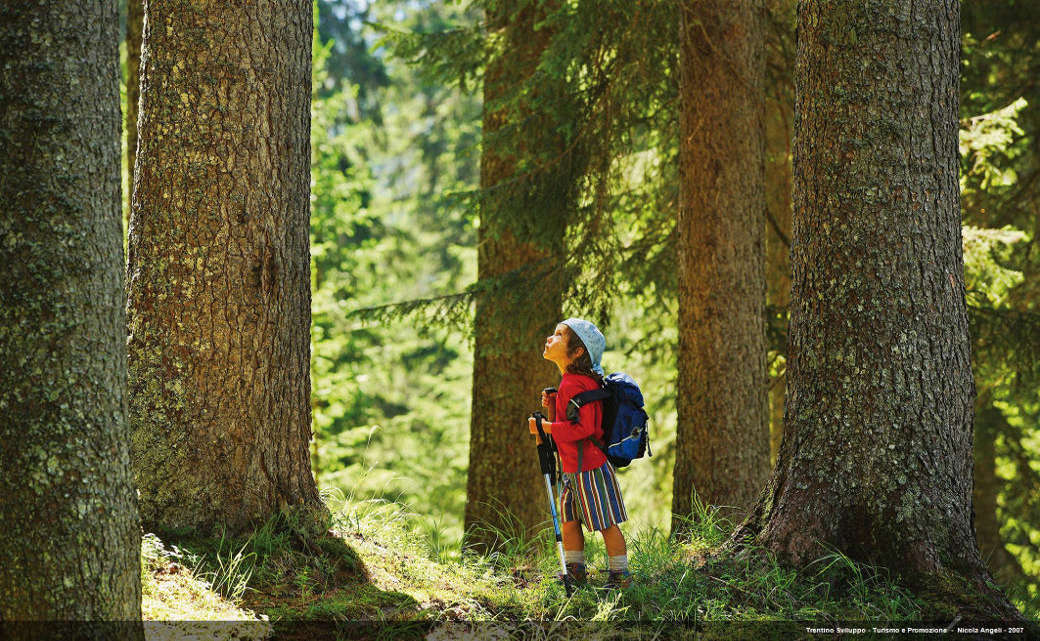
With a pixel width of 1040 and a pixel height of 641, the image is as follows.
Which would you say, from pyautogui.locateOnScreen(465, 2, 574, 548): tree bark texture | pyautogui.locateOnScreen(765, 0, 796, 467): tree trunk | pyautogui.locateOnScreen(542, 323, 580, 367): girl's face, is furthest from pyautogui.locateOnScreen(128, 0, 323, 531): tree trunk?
pyautogui.locateOnScreen(765, 0, 796, 467): tree trunk

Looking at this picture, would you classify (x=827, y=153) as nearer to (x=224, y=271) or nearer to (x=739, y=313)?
(x=739, y=313)

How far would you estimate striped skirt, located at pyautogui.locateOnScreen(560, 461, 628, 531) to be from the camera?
5.04 meters

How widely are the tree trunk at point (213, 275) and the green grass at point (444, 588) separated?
30cm

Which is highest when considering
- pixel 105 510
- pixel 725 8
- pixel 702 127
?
pixel 725 8

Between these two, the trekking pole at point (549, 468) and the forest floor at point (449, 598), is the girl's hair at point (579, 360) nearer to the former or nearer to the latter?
the trekking pole at point (549, 468)

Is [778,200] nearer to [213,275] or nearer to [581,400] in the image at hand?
[581,400]

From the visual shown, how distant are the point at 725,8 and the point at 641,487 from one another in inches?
274

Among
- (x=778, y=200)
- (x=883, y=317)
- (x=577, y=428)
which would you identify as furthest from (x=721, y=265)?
(x=778, y=200)

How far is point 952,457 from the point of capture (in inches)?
181

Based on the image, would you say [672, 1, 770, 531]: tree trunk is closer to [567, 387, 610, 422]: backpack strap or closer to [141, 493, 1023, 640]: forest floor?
[141, 493, 1023, 640]: forest floor

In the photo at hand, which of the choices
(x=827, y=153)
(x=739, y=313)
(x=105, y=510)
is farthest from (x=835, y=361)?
(x=105, y=510)

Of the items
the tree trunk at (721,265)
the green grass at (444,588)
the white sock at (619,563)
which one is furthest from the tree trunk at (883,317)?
the tree trunk at (721,265)

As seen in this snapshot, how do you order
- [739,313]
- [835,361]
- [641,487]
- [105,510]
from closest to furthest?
[105,510] → [835,361] → [739,313] → [641,487]

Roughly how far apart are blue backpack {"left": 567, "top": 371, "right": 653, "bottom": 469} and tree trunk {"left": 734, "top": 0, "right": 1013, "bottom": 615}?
2.63 feet
